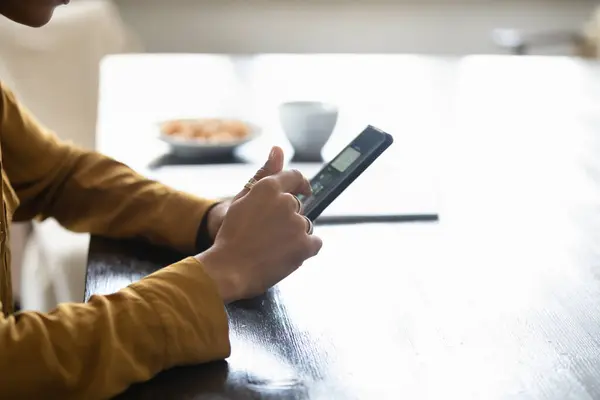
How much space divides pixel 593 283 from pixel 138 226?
46 centimetres

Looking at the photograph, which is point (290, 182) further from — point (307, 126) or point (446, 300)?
point (307, 126)

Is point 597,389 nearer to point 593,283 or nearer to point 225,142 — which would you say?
point 593,283

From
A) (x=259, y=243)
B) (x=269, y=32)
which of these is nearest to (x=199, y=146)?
(x=259, y=243)

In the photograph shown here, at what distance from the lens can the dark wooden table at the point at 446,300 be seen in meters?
0.60

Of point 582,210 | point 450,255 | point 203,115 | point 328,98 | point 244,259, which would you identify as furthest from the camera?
point 328,98

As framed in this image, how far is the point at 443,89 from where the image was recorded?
1.63 m

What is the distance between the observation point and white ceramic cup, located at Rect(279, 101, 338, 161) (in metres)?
1.16

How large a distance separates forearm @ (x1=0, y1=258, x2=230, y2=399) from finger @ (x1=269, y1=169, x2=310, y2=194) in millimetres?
134

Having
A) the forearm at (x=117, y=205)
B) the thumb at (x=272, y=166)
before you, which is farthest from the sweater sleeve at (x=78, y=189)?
the thumb at (x=272, y=166)

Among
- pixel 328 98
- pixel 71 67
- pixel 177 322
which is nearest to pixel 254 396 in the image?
pixel 177 322

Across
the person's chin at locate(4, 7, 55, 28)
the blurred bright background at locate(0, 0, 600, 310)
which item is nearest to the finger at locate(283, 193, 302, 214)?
the person's chin at locate(4, 7, 55, 28)

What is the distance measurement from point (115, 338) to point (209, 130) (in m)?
0.66

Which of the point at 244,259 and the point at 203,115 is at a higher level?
the point at 244,259

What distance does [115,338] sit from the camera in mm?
592
